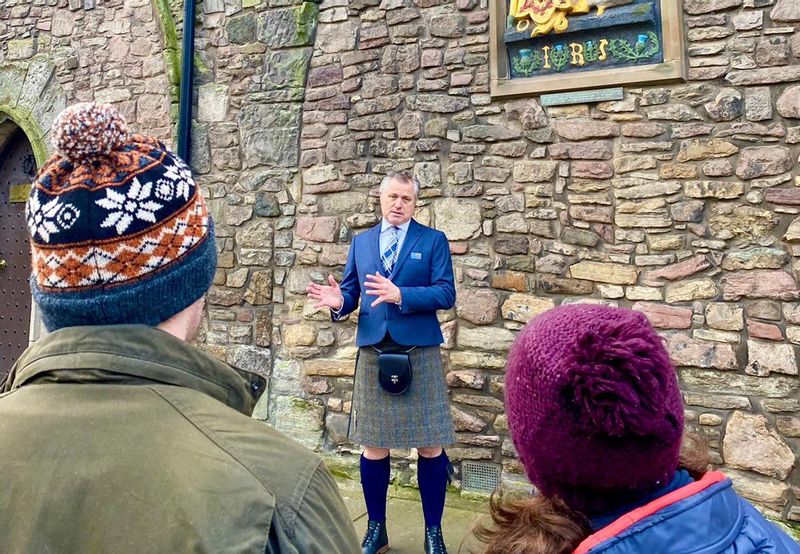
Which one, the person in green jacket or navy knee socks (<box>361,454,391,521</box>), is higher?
the person in green jacket

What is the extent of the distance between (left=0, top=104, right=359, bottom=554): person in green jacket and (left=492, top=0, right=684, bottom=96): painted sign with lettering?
3203 millimetres

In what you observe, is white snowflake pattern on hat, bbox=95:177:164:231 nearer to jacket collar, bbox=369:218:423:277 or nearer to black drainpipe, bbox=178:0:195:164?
jacket collar, bbox=369:218:423:277

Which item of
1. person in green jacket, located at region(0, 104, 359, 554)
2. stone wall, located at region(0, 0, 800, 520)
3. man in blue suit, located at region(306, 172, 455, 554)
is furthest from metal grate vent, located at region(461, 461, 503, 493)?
person in green jacket, located at region(0, 104, 359, 554)

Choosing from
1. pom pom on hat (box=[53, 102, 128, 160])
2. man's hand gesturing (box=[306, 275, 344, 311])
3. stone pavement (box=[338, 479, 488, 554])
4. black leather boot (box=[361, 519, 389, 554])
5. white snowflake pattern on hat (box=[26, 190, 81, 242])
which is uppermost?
pom pom on hat (box=[53, 102, 128, 160])

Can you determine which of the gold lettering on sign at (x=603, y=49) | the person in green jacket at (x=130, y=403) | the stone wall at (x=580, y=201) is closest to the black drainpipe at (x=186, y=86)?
the stone wall at (x=580, y=201)

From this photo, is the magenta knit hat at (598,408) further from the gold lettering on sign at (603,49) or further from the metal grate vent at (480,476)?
the gold lettering on sign at (603,49)

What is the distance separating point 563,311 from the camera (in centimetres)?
105

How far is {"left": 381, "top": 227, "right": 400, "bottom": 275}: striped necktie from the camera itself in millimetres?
2971

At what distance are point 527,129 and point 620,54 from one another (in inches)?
25.7

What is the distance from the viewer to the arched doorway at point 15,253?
618 centimetres

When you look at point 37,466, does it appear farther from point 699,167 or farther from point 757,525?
point 699,167

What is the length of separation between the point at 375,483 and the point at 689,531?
6.97 feet

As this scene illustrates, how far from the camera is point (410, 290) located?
2.78 meters

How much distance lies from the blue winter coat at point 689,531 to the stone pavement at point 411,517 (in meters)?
2.19
